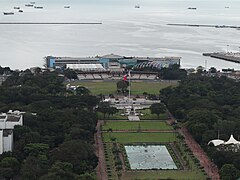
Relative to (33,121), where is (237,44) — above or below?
above

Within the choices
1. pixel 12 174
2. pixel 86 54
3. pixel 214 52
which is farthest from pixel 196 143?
pixel 214 52

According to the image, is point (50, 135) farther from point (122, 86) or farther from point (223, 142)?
point (122, 86)

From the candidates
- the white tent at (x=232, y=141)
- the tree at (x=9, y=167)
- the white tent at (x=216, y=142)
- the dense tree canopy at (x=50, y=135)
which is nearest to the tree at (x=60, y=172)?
the dense tree canopy at (x=50, y=135)

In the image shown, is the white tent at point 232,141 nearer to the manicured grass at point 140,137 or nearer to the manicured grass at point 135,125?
the manicured grass at point 140,137

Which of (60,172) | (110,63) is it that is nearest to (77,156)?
(60,172)

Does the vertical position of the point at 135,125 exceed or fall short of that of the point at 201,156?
it exceeds it

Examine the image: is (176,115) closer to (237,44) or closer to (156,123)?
(156,123)

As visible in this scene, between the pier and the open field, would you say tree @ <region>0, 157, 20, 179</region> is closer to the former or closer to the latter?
the open field
